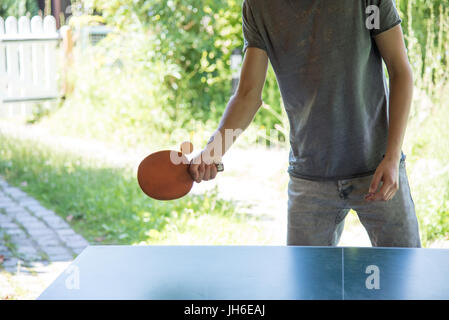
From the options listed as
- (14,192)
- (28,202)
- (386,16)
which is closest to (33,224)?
(28,202)

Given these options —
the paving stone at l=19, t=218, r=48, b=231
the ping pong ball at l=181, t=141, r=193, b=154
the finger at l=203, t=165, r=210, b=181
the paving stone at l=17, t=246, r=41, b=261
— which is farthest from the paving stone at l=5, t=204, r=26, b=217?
the ping pong ball at l=181, t=141, r=193, b=154

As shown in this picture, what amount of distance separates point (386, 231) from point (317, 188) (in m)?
0.25

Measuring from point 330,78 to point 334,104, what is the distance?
0.27ft

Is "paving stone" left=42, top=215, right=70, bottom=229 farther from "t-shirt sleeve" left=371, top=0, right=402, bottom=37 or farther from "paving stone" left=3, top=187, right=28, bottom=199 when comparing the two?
"t-shirt sleeve" left=371, top=0, right=402, bottom=37

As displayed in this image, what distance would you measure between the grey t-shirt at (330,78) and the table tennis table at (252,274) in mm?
437

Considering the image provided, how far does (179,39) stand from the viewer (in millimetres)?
6484

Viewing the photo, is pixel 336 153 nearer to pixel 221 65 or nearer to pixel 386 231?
pixel 386 231

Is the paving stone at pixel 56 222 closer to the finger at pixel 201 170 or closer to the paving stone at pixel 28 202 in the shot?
the paving stone at pixel 28 202

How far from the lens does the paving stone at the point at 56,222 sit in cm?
474

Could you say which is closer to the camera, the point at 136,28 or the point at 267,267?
the point at 267,267

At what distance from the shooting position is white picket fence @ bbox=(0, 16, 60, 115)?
816 centimetres

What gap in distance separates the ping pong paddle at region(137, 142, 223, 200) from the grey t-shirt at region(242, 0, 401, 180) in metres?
0.56

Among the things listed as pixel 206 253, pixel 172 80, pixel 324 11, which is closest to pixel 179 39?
pixel 172 80
